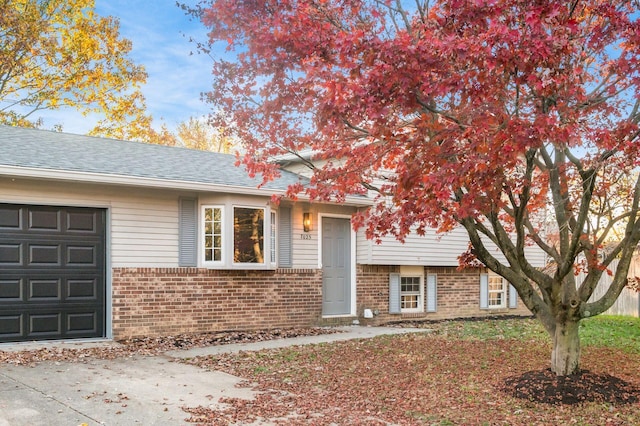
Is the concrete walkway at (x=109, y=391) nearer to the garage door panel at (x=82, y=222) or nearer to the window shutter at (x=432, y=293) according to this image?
the garage door panel at (x=82, y=222)

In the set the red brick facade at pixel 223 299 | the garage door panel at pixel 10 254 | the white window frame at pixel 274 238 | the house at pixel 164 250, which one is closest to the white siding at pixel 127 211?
the house at pixel 164 250

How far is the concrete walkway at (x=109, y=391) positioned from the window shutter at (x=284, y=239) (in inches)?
154

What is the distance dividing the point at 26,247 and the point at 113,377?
3.52m

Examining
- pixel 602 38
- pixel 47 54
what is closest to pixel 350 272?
pixel 602 38

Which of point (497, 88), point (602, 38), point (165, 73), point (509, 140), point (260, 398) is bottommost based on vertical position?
point (260, 398)

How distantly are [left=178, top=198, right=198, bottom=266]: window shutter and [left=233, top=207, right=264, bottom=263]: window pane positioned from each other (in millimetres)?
711

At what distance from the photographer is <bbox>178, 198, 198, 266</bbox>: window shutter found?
11.4 metres

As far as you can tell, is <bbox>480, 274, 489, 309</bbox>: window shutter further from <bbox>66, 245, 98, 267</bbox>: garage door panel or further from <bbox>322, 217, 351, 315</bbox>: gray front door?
<bbox>66, 245, 98, 267</bbox>: garage door panel

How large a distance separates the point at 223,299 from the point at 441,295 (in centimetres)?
598

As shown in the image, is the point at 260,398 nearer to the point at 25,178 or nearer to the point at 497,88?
the point at 497,88

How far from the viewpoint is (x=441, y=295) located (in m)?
15.5

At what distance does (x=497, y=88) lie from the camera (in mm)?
5445

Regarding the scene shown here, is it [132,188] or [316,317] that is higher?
[132,188]

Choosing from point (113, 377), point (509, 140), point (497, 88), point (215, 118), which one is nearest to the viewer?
point (509, 140)
